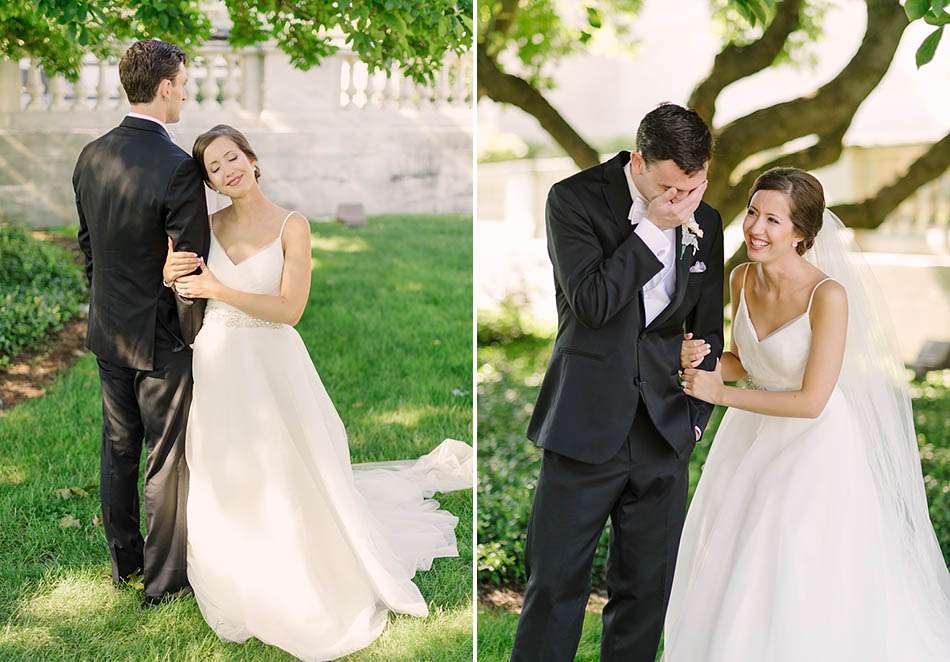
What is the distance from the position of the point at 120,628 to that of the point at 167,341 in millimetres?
1146

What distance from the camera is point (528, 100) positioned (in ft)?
23.0

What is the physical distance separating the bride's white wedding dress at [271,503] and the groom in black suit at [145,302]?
0.10 meters

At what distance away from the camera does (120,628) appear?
408 cm

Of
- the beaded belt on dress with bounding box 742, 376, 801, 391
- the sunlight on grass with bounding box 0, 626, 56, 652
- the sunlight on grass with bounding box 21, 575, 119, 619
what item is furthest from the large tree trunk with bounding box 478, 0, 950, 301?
the sunlight on grass with bounding box 0, 626, 56, 652

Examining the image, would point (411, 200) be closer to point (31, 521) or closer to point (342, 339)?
point (342, 339)

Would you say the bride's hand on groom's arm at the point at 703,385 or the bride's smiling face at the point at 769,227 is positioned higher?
the bride's smiling face at the point at 769,227

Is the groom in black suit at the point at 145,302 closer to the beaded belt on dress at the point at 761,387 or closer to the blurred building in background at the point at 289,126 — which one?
the beaded belt on dress at the point at 761,387

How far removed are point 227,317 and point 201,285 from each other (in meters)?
0.21

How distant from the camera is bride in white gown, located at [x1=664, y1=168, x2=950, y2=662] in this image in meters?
3.43

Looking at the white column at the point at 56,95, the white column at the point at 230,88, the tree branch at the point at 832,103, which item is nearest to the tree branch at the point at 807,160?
the tree branch at the point at 832,103

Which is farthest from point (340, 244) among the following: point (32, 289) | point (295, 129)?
point (32, 289)

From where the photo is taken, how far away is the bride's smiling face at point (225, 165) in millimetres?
3898

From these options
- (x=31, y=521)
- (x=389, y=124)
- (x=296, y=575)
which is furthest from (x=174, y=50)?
(x=389, y=124)

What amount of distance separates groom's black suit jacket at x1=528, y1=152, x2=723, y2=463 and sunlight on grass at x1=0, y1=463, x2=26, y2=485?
3616 mm
